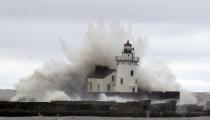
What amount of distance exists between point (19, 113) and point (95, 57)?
1826 centimetres

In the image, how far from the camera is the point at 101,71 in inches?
2308

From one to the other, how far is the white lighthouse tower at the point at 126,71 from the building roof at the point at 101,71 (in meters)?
2.33

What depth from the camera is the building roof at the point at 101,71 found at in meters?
57.1

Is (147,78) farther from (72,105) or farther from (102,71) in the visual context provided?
(72,105)

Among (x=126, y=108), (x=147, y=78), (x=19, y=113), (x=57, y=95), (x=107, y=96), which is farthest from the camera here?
(x=147, y=78)

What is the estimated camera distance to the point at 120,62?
2141 inches

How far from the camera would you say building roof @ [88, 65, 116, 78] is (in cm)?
5707

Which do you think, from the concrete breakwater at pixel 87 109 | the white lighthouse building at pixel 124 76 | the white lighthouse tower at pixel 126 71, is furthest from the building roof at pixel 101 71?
the concrete breakwater at pixel 87 109

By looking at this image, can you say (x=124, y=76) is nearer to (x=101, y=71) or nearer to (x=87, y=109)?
(x=101, y=71)

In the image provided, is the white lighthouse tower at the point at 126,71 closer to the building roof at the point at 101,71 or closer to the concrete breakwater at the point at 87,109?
the building roof at the point at 101,71

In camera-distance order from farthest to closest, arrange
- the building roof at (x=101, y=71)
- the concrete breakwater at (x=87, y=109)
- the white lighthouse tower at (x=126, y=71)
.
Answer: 1. the building roof at (x=101, y=71)
2. the white lighthouse tower at (x=126, y=71)
3. the concrete breakwater at (x=87, y=109)

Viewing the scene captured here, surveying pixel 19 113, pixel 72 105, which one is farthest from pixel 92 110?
pixel 19 113

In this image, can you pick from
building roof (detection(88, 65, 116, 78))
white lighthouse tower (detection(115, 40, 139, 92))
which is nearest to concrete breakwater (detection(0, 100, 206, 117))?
white lighthouse tower (detection(115, 40, 139, 92))

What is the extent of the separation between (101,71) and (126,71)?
468 centimetres
